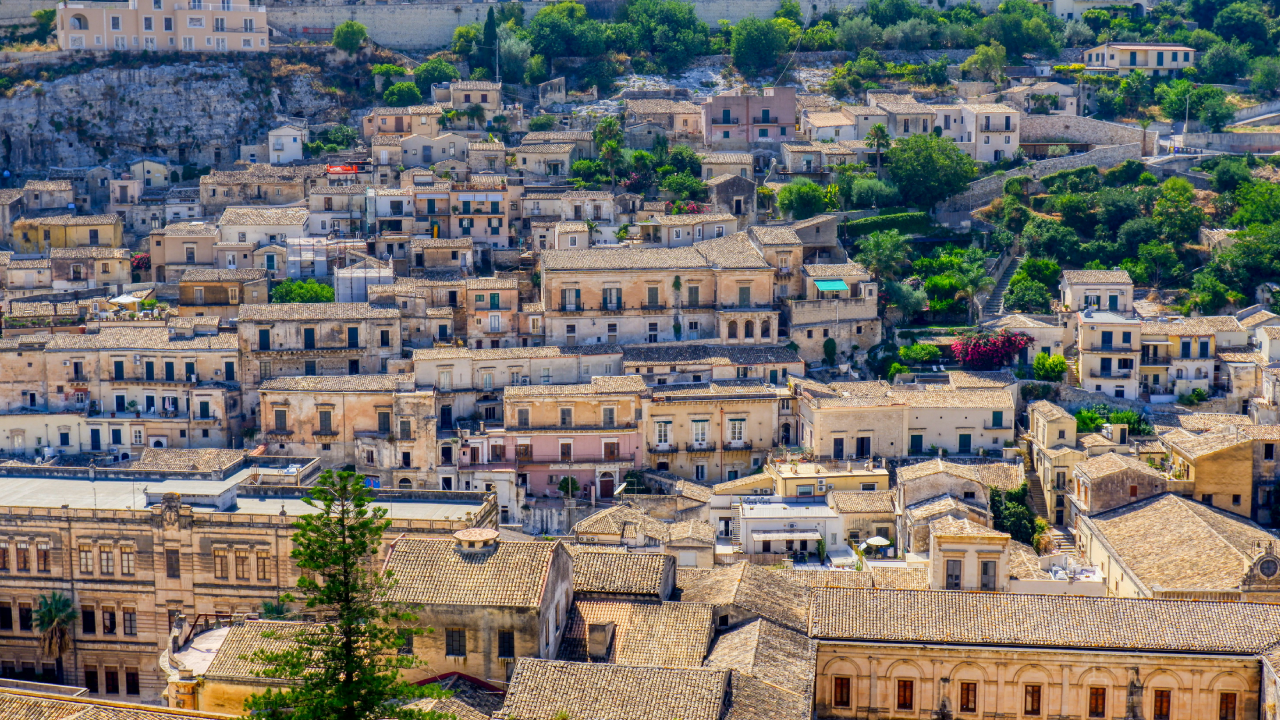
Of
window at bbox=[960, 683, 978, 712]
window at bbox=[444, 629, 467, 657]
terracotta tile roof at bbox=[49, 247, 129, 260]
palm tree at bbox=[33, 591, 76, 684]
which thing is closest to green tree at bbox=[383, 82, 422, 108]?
terracotta tile roof at bbox=[49, 247, 129, 260]

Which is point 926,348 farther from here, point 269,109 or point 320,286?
point 269,109

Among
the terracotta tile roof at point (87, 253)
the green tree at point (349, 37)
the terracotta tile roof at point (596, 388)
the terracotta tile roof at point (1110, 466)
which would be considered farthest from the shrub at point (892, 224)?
the green tree at point (349, 37)

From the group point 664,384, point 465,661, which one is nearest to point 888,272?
point 664,384

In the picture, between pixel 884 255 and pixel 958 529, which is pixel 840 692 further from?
pixel 884 255

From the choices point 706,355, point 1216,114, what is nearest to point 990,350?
point 706,355

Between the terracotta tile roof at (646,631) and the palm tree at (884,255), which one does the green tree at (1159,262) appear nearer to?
the palm tree at (884,255)

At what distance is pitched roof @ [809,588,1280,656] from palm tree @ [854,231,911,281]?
30251 mm

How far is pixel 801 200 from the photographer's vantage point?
3211 inches

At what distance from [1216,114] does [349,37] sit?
153 ft

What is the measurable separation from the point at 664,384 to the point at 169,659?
87.3 feet

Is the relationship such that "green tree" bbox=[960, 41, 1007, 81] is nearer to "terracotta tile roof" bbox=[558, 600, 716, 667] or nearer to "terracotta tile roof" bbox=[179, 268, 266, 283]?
"terracotta tile roof" bbox=[179, 268, 266, 283]

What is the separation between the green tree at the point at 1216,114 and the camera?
93250 mm

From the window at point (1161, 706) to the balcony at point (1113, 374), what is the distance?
25.7 meters

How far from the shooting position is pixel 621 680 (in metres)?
41.8
